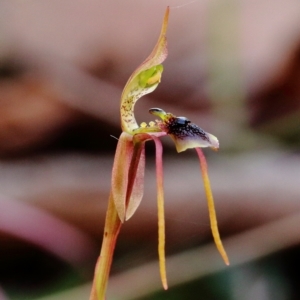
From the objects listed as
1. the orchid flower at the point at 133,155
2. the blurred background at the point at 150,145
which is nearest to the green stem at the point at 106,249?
the orchid flower at the point at 133,155

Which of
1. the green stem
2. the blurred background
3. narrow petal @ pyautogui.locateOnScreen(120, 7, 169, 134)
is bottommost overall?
the green stem

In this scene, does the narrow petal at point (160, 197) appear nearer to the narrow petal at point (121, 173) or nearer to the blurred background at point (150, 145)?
the narrow petal at point (121, 173)

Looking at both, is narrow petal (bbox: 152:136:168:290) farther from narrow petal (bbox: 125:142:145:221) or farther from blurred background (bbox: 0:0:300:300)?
blurred background (bbox: 0:0:300:300)

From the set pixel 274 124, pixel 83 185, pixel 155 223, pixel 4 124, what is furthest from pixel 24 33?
pixel 274 124

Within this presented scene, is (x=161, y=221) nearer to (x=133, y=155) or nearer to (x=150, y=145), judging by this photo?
(x=133, y=155)

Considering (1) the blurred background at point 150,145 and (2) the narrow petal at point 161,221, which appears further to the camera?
(1) the blurred background at point 150,145

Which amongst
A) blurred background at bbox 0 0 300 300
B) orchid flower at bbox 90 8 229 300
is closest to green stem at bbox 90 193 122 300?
orchid flower at bbox 90 8 229 300

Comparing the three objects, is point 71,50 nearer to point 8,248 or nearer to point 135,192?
point 8,248
